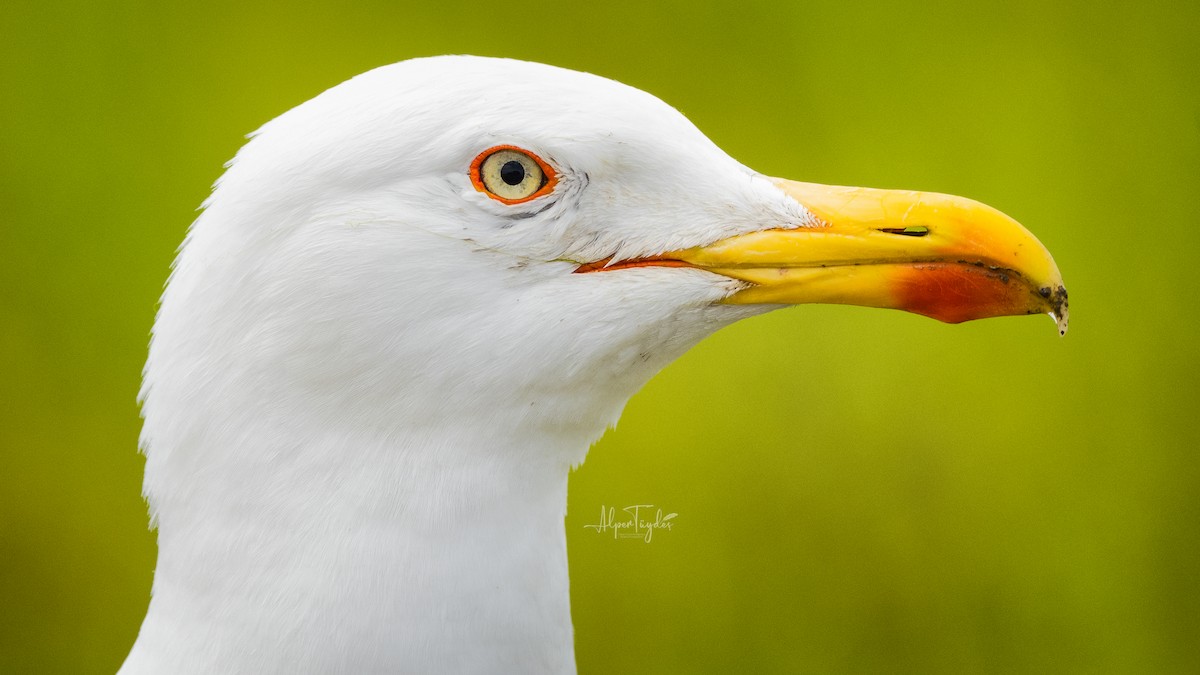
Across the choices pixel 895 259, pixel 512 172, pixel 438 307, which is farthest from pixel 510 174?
pixel 895 259

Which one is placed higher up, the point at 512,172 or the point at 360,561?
the point at 512,172

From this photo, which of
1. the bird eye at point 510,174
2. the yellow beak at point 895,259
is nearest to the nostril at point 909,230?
the yellow beak at point 895,259

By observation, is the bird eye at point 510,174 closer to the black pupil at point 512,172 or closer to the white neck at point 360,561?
the black pupil at point 512,172

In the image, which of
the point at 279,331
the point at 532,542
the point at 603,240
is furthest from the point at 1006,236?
the point at 279,331

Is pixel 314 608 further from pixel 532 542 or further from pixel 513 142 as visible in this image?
pixel 513 142

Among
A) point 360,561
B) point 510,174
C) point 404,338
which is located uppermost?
point 510,174

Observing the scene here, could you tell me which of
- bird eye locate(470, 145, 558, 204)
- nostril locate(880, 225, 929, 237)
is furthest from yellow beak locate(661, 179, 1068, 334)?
bird eye locate(470, 145, 558, 204)

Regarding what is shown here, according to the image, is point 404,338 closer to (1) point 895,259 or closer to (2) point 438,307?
(2) point 438,307

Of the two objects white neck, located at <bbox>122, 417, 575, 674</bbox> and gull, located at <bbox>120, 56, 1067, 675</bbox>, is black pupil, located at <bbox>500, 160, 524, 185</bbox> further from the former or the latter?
white neck, located at <bbox>122, 417, 575, 674</bbox>
